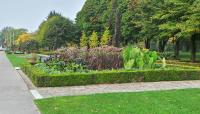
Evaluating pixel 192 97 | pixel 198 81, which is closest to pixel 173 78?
pixel 198 81

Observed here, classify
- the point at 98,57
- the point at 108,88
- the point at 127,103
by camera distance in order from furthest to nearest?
the point at 98,57 < the point at 108,88 < the point at 127,103

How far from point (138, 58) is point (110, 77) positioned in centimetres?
302

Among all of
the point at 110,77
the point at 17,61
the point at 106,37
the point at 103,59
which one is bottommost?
the point at 17,61

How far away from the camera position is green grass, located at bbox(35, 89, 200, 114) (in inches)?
381

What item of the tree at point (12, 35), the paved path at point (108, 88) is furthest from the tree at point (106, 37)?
the tree at point (12, 35)

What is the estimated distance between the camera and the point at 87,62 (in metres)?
20.0

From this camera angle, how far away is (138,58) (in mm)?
19094

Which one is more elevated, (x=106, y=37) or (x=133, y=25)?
(x=133, y=25)

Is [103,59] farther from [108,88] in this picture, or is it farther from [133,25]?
[133,25]

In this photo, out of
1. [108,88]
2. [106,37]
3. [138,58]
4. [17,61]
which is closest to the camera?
[108,88]

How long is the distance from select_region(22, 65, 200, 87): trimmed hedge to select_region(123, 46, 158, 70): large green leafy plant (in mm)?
1733

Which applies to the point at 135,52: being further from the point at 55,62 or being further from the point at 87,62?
the point at 55,62

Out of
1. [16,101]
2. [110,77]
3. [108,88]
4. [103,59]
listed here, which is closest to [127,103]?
[16,101]

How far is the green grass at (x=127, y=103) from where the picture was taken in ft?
31.7
